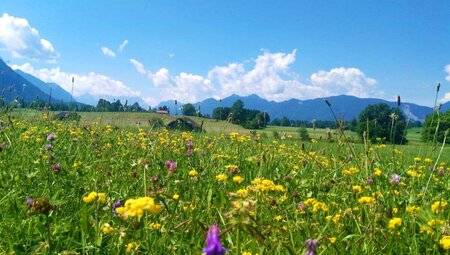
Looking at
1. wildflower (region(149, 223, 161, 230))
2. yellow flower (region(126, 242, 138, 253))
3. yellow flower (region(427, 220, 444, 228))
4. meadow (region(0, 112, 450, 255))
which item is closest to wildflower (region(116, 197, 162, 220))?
meadow (region(0, 112, 450, 255))

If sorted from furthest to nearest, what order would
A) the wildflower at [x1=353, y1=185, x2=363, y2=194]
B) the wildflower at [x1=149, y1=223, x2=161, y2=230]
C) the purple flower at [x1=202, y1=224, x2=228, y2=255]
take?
the wildflower at [x1=353, y1=185, x2=363, y2=194]
the wildflower at [x1=149, y1=223, x2=161, y2=230]
the purple flower at [x1=202, y1=224, x2=228, y2=255]

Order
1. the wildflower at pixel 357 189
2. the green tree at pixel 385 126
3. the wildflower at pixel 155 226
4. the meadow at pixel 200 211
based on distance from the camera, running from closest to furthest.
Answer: the meadow at pixel 200 211 < the wildflower at pixel 155 226 < the wildflower at pixel 357 189 < the green tree at pixel 385 126

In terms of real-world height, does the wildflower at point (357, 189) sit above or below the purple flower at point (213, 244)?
below

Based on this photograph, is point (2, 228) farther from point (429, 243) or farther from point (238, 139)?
point (238, 139)

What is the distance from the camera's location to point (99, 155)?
17.8 ft

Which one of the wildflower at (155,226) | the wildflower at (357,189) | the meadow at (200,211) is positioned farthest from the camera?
the wildflower at (357,189)

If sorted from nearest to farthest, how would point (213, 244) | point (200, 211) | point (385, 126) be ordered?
point (213, 244) < point (200, 211) < point (385, 126)

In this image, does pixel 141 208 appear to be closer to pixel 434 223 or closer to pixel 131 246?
pixel 131 246

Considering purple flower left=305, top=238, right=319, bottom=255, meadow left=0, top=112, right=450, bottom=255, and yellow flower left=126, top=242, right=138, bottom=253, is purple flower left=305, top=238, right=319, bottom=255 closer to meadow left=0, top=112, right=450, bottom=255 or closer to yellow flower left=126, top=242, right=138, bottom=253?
meadow left=0, top=112, right=450, bottom=255

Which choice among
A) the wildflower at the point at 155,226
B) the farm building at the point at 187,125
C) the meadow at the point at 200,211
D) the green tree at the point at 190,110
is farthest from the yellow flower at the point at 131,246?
the farm building at the point at 187,125

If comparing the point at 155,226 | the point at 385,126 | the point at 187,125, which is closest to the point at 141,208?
the point at 155,226

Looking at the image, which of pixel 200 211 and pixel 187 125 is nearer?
pixel 200 211

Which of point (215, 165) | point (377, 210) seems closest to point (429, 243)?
point (377, 210)

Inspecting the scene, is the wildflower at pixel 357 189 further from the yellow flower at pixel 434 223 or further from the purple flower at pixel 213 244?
the purple flower at pixel 213 244
